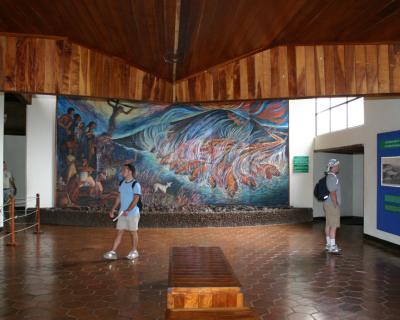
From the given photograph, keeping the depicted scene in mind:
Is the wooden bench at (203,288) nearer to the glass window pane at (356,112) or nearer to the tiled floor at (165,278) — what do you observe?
the tiled floor at (165,278)

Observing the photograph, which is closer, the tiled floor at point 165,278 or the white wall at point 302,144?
the tiled floor at point 165,278

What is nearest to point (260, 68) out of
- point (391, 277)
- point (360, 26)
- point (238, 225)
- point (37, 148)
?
point (360, 26)

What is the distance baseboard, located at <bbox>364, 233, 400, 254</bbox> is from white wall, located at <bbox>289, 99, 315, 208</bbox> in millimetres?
3693

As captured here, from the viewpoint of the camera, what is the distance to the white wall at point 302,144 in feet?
41.2

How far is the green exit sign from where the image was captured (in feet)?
41.1

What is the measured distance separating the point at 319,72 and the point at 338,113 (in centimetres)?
750

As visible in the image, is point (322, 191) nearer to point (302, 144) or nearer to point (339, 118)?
point (339, 118)

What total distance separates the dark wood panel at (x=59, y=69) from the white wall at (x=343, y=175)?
356 inches

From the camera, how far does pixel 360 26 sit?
3.77 m

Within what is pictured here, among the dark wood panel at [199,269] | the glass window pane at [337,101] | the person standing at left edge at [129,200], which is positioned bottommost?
the dark wood panel at [199,269]

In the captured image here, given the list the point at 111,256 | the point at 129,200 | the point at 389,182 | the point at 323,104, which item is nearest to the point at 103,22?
the point at 129,200

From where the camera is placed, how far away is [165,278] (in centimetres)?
551

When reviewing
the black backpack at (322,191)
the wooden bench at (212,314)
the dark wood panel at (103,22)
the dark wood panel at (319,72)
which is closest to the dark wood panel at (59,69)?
the dark wood panel at (103,22)

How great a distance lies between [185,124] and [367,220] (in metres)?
6.10
